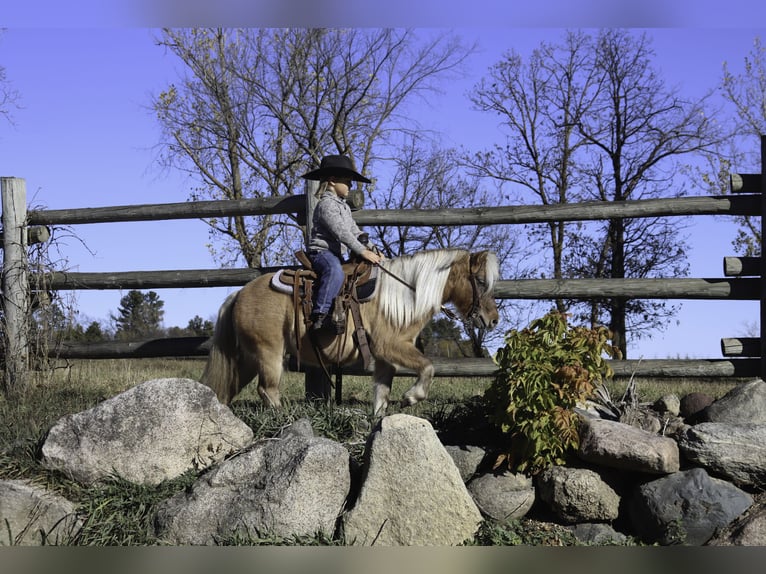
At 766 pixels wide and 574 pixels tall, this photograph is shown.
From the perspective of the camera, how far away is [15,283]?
1054 cm

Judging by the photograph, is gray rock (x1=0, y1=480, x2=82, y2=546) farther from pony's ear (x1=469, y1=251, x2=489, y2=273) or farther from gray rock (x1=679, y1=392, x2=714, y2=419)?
gray rock (x1=679, y1=392, x2=714, y2=419)

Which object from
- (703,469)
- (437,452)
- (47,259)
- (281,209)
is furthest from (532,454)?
(47,259)

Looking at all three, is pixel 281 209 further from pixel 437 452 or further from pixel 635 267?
pixel 635 267

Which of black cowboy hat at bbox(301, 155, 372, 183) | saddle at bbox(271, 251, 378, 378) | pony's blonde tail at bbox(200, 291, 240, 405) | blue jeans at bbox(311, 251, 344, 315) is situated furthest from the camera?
pony's blonde tail at bbox(200, 291, 240, 405)

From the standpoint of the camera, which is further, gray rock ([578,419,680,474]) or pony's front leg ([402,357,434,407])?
pony's front leg ([402,357,434,407])

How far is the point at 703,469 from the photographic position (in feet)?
19.3

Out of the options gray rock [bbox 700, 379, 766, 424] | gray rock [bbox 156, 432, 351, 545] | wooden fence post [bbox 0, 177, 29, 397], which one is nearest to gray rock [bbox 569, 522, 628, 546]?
gray rock [bbox 700, 379, 766, 424]

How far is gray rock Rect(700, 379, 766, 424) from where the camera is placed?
661 centimetres

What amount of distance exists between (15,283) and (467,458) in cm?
706

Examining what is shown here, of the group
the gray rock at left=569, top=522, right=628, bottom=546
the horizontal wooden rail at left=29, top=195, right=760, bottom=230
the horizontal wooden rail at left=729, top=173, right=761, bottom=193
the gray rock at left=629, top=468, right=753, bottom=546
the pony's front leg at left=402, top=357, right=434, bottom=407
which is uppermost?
the horizontal wooden rail at left=729, top=173, right=761, bottom=193

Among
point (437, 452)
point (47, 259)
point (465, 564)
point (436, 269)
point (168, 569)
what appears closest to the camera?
Answer: point (168, 569)

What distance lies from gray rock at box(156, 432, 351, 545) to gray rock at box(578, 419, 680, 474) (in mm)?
1787

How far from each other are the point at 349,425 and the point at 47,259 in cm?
580

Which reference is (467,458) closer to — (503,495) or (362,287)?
(503,495)
